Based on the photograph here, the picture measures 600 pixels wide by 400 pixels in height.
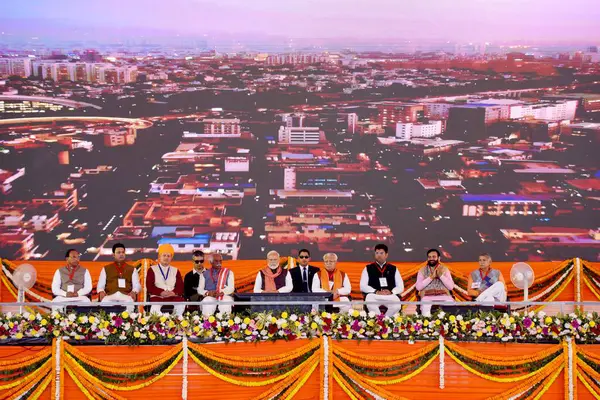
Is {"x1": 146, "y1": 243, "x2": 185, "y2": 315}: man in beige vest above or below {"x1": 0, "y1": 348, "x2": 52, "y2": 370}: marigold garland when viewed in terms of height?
above

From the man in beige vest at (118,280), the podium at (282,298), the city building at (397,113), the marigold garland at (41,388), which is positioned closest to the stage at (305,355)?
the marigold garland at (41,388)

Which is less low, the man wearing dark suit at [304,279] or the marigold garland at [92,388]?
the man wearing dark suit at [304,279]

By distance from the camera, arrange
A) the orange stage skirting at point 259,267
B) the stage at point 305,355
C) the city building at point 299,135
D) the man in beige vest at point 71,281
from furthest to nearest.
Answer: the city building at point 299,135 < the orange stage skirting at point 259,267 < the man in beige vest at point 71,281 < the stage at point 305,355

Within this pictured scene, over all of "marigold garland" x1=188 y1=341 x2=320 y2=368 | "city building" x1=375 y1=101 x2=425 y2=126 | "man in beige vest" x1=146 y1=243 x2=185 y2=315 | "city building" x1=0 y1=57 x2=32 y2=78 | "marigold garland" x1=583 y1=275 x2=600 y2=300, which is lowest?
"marigold garland" x1=583 y1=275 x2=600 y2=300

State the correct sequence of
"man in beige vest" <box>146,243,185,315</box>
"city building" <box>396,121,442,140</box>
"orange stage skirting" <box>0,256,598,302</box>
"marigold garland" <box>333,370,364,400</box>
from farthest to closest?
"city building" <box>396,121,442,140</box> → "orange stage skirting" <box>0,256,598,302</box> → "man in beige vest" <box>146,243,185,315</box> → "marigold garland" <box>333,370,364,400</box>

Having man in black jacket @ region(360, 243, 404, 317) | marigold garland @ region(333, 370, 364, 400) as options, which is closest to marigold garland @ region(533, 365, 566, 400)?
marigold garland @ region(333, 370, 364, 400)

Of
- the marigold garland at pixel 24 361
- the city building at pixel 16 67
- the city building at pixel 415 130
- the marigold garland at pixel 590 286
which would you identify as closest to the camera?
the marigold garland at pixel 24 361

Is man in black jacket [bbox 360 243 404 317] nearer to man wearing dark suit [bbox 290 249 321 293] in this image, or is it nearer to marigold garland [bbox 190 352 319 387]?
man wearing dark suit [bbox 290 249 321 293]

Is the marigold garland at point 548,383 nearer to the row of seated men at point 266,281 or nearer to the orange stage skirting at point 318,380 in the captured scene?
the orange stage skirting at point 318,380

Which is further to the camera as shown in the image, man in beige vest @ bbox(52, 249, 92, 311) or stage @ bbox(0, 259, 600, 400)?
man in beige vest @ bbox(52, 249, 92, 311)
